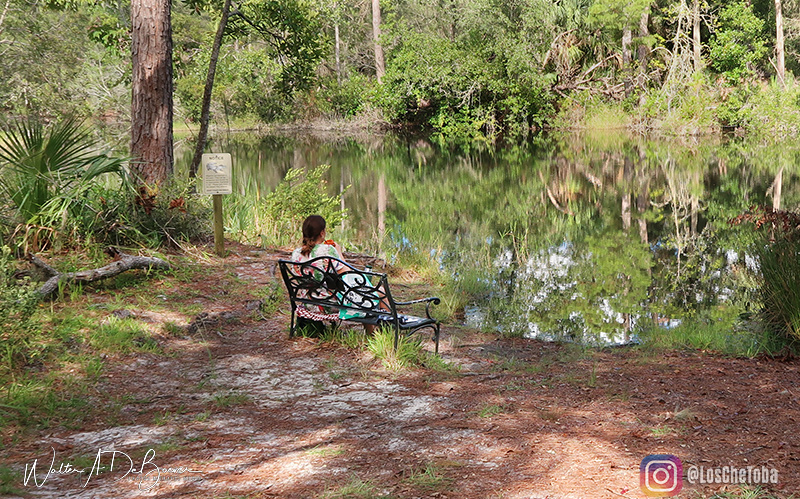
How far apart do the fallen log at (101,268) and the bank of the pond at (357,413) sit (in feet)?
0.52

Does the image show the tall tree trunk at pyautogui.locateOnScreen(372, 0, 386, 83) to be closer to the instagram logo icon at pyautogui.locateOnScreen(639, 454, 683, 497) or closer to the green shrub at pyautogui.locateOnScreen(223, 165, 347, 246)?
the green shrub at pyautogui.locateOnScreen(223, 165, 347, 246)

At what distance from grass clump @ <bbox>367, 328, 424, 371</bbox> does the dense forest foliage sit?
72.6ft

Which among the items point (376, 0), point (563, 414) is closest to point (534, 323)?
point (563, 414)

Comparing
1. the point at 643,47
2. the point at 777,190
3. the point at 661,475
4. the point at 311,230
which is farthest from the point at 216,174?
the point at 643,47

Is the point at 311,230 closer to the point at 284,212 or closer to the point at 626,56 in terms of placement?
the point at 284,212

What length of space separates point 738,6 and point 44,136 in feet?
109

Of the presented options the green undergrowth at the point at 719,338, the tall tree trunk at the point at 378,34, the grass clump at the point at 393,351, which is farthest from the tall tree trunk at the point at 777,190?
the tall tree trunk at the point at 378,34

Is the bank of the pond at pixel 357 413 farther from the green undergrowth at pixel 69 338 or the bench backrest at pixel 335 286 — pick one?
the bench backrest at pixel 335 286

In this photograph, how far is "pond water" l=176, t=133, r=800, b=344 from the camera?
357 inches

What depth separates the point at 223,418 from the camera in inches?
176

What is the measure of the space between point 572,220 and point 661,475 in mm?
11821

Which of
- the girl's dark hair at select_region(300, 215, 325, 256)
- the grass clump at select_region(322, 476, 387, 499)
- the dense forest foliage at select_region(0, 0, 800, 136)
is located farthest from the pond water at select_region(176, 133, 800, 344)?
the grass clump at select_region(322, 476, 387, 499)

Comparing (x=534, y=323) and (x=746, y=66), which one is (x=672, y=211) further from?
(x=746, y=66)
